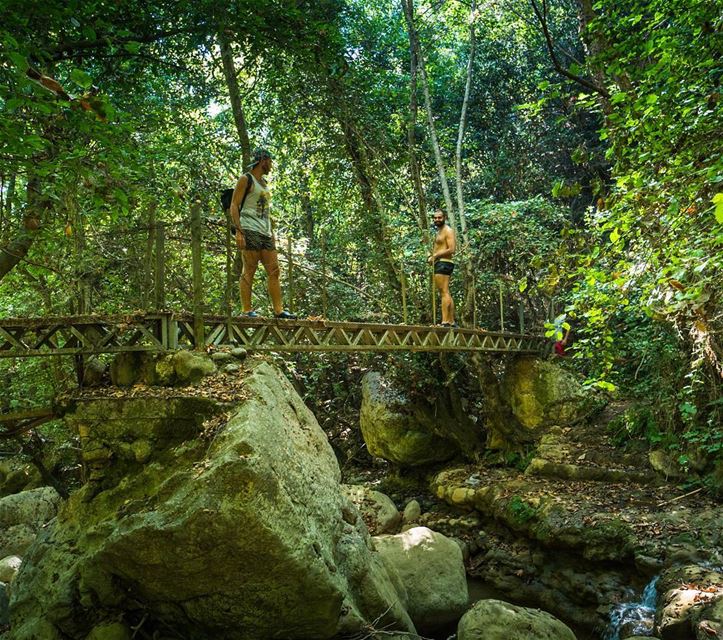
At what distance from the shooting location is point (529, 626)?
539 centimetres

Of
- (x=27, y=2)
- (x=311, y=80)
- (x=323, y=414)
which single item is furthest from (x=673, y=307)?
(x=323, y=414)

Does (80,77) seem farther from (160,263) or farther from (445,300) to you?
(445,300)

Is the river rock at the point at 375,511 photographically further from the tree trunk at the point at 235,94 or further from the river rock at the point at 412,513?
the tree trunk at the point at 235,94

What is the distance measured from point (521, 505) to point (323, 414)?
22.5 ft

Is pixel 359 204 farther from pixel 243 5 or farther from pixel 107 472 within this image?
pixel 107 472

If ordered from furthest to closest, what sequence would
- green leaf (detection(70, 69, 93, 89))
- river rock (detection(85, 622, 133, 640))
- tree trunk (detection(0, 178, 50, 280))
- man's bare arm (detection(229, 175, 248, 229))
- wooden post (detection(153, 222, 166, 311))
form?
man's bare arm (detection(229, 175, 248, 229)) → tree trunk (detection(0, 178, 50, 280)) → wooden post (detection(153, 222, 166, 311)) → river rock (detection(85, 622, 133, 640)) → green leaf (detection(70, 69, 93, 89))

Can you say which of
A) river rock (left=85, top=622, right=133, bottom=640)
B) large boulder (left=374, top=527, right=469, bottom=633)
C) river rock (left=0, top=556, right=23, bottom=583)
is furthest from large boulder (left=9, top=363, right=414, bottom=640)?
river rock (left=0, top=556, right=23, bottom=583)

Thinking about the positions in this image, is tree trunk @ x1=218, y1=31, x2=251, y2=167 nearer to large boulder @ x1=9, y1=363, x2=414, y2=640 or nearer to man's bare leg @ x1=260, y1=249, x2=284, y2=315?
man's bare leg @ x1=260, y1=249, x2=284, y2=315

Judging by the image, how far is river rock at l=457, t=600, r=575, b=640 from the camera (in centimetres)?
532

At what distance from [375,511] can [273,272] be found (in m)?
5.95

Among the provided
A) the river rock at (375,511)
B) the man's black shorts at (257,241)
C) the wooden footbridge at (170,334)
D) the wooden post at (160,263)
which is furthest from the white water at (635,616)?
the wooden post at (160,263)

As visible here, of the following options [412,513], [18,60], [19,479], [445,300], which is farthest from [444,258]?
[19,479]

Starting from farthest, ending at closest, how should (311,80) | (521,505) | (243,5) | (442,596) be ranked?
1. (311,80)
2. (521,505)
3. (243,5)
4. (442,596)

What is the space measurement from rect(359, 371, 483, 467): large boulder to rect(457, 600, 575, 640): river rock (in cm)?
706
